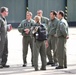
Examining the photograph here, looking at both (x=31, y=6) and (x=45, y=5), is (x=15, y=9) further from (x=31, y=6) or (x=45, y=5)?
(x=45, y=5)

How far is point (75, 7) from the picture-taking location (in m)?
41.4

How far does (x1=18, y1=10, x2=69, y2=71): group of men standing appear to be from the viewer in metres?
12.9

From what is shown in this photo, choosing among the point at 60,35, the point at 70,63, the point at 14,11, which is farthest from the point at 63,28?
the point at 14,11

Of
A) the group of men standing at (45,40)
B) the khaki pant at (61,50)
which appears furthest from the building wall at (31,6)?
the khaki pant at (61,50)

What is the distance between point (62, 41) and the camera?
13164 millimetres

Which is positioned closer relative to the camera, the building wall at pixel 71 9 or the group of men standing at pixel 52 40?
the group of men standing at pixel 52 40

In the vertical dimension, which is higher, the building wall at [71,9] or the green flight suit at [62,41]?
the building wall at [71,9]

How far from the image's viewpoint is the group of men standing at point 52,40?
1286 centimetres

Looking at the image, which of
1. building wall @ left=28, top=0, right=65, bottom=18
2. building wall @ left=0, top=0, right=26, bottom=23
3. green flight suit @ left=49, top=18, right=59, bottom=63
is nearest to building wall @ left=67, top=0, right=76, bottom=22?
building wall @ left=28, top=0, right=65, bottom=18

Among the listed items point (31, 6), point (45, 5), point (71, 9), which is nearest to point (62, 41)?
point (31, 6)

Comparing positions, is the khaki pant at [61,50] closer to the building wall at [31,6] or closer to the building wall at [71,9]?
the building wall at [31,6]

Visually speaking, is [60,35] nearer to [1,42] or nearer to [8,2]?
[1,42]

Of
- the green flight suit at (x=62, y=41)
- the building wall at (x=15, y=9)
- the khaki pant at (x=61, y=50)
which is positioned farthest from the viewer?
the building wall at (x=15, y=9)

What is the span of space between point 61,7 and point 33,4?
3052 millimetres
